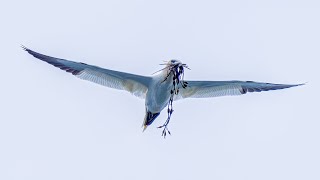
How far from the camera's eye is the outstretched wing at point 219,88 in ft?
153

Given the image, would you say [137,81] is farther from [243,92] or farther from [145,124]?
[243,92]

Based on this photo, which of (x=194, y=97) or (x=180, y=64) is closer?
(x=180, y=64)

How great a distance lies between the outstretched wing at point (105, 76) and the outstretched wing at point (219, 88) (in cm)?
178

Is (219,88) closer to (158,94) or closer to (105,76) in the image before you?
(158,94)

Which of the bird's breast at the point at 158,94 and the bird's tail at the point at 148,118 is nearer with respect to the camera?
the bird's breast at the point at 158,94

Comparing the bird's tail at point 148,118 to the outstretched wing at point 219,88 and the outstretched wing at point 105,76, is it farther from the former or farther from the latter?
the outstretched wing at point 219,88

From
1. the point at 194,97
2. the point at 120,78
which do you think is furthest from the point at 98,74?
the point at 194,97

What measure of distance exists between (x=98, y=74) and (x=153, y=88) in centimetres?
218

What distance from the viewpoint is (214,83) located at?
46750 millimetres

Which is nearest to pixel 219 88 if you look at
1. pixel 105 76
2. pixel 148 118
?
pixel 148 118

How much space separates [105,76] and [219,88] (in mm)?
4716

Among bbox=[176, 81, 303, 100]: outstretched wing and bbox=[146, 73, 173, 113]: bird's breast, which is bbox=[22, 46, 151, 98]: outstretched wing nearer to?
bbox=[146, 73, 173, 113]: bird's breast

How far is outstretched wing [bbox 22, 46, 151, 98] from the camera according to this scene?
1767 inches

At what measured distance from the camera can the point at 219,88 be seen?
47.2 m
